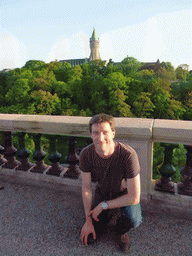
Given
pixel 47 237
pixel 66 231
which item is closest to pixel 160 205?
pixel 66 231

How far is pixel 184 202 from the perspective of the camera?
2.71 metres

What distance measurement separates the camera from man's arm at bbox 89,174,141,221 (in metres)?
2.02

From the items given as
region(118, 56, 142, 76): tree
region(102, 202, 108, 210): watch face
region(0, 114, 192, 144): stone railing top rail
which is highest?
region(118, 56, 142, 76): tree

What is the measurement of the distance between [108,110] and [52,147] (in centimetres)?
3097

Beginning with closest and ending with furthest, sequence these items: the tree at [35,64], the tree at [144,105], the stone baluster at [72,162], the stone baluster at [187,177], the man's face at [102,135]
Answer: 1. the man's face at [102,135]
2. the stone baluster at [187,177]
3. the stone baluster at [72,162]
4. the tree at [144,105]
5. the tree at [35,64]

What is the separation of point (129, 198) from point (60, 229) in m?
1.05

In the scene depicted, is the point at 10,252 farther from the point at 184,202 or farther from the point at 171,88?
the point at 171,88

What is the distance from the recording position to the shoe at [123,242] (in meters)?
2.28

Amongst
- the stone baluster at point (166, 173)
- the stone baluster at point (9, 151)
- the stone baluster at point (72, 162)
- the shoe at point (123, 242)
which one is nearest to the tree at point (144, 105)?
the stone baluster at point (9, 151)

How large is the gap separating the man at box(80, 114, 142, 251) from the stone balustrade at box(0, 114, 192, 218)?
0.54 metres

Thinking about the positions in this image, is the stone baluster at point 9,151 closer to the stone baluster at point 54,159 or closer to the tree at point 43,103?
the stone baluster at point 54,159

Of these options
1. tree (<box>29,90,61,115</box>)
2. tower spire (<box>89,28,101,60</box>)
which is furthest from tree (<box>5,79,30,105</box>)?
tower spire (<box>89,28,101,60</box>)

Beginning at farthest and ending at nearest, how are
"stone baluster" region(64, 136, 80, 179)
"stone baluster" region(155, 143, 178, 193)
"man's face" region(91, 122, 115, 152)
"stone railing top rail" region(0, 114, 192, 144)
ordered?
"stone baluster" region(64, 136, 80, 179), "stone baluster" region(155, 143, 178, 193), "stone railing top rail" region(0, 114, 192, 144), "man's face" region(91, 122, 115, 152)

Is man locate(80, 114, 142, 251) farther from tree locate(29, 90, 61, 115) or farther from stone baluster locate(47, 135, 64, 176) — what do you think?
tree locate(29, 90, 61, 115)
